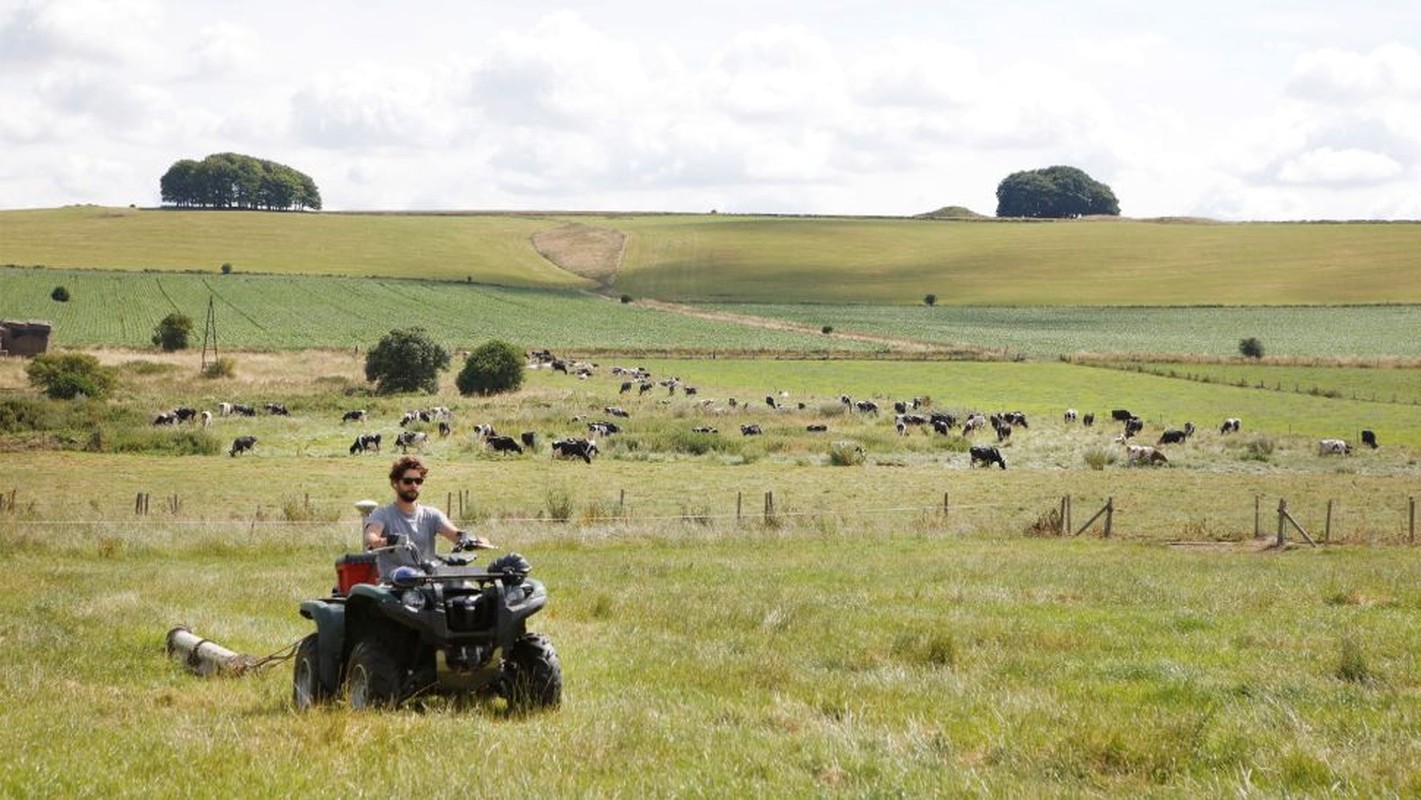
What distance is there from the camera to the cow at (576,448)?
48.0 meters

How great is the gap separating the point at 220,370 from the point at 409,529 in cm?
6545

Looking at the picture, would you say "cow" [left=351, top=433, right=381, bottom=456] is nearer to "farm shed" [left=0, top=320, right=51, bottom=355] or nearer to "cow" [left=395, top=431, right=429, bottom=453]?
"cow" [left=395, top=431, right=429, bottom=453]

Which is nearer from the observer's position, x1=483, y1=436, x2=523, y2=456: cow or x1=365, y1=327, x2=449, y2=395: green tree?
x1=483, y1=436, x2=523, y2=456: cow

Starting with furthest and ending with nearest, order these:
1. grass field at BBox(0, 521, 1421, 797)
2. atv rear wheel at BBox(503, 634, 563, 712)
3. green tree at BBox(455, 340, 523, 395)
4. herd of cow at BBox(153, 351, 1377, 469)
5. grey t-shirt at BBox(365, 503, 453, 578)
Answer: green tree at BBox(455, 340, 523, 395)
herd of cow at BBox(153, 351, 1377, 469)
grey t-shirt at BBox(365, 503, 453, 578)
atv rear wheel at BBox(503, 634, 563, 712)
grass field at BBox(0, 521, 1421, 797)

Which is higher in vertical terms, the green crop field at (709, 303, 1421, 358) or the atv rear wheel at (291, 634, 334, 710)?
the green crop field at (709, 303, 1421, 358)

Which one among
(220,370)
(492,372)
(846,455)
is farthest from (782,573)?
(220,370)

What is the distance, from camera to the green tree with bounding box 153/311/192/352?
85.9 meters

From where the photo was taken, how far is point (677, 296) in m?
132

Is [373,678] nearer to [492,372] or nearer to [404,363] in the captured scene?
[404,363]

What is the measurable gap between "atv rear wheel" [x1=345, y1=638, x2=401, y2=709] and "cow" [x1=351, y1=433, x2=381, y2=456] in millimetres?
39053

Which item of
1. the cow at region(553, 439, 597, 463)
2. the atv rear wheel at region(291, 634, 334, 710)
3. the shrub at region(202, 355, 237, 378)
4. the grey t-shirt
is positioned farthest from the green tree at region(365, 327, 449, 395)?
the atv rear wheel at region(291, 634, 334, 710)

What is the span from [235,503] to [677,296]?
322ft

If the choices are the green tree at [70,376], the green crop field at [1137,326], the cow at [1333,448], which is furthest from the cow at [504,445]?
the green crop field at [1137,326]

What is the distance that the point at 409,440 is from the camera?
5081 centimetres
